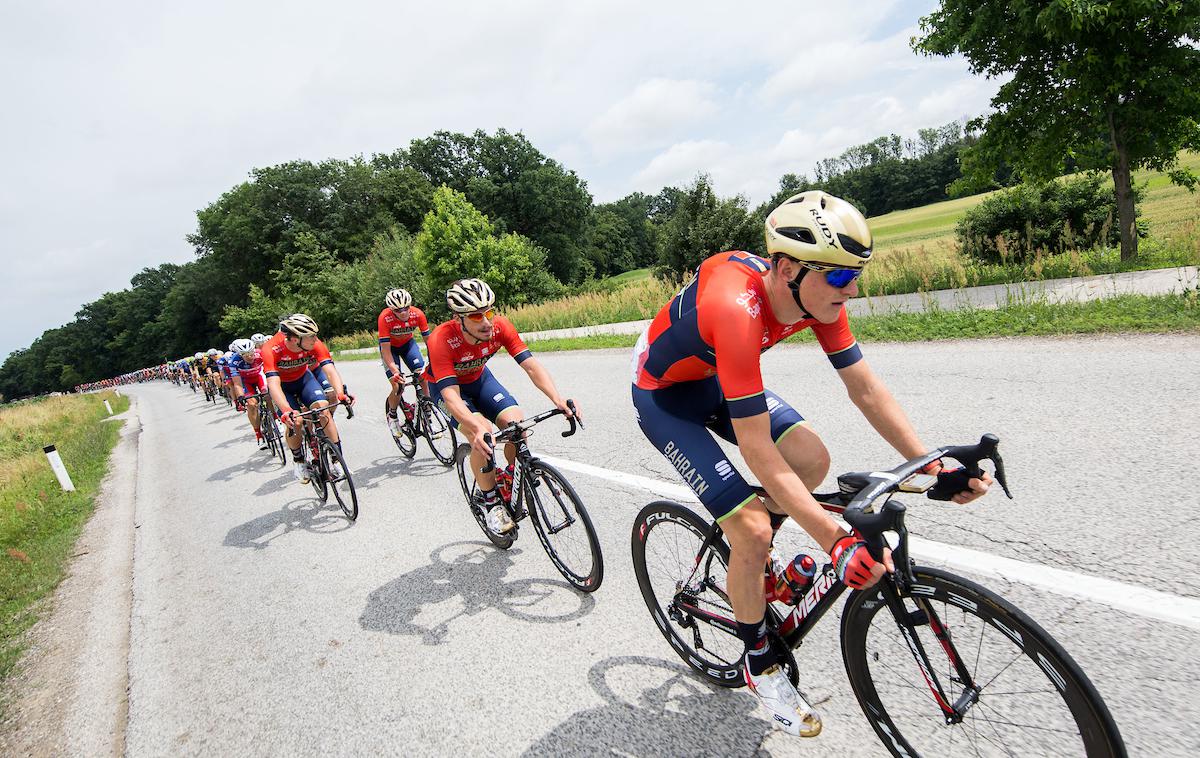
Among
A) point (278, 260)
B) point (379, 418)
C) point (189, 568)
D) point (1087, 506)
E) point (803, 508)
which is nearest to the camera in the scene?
point (803, 508)

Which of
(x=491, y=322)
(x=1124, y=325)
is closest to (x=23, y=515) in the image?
(x=491, y=322)

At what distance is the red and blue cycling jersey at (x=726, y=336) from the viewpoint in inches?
83.3

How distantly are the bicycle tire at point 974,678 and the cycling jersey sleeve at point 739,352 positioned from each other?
762 mm

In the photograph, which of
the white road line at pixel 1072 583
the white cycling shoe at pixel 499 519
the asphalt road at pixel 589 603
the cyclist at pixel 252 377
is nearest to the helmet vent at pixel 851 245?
the asphalt road at pixel 589 603

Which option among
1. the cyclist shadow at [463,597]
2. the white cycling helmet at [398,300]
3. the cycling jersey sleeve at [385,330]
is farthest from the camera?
the cycling jersey sleeve at [385,330]

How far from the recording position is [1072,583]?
280 centimetres

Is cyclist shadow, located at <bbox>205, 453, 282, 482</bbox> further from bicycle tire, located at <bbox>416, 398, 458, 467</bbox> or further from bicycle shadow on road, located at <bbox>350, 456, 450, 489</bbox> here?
bicycle tire, located at <bbox>416, 398, 458, 467</bbox>

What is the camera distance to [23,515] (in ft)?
28.5

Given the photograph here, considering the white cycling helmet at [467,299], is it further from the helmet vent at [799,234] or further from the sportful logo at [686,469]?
the helmet vent at [799,234]

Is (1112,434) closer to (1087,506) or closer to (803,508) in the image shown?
(1087,506)

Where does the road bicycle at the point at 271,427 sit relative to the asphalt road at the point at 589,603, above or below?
above

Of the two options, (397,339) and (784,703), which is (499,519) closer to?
(784,703)

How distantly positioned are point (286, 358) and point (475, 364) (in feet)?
11.7

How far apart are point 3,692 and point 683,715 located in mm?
4730
